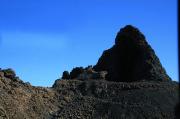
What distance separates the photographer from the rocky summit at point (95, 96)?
1357 inches

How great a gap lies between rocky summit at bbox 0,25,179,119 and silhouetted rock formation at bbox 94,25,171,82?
6.1 inches

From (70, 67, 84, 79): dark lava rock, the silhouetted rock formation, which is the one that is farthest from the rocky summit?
the silhouetted rock formation

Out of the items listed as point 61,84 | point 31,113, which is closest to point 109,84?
point 61,84

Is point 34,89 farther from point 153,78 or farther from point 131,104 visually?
point 153,78

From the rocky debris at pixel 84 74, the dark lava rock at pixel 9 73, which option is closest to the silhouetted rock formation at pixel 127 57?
the rocky debris at pixel 84 74

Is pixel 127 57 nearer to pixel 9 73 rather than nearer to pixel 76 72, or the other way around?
pixel 76 72

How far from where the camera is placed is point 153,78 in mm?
46938

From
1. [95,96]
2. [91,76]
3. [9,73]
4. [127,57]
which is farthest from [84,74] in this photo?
[9,73]

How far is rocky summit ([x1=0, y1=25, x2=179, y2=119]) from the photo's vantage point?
113ft

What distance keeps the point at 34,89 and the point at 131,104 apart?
8.05 metres

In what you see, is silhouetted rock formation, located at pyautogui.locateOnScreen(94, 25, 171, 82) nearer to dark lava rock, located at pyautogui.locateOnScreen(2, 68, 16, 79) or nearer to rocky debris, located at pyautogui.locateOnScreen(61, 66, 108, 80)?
rocky debris, located at pyautogui.locateOnScreen(61, 66, 108, 80)

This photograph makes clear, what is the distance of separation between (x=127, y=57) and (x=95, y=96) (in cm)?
1476

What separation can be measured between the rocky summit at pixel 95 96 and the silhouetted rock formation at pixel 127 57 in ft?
0.51

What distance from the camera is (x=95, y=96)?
40156 mm
